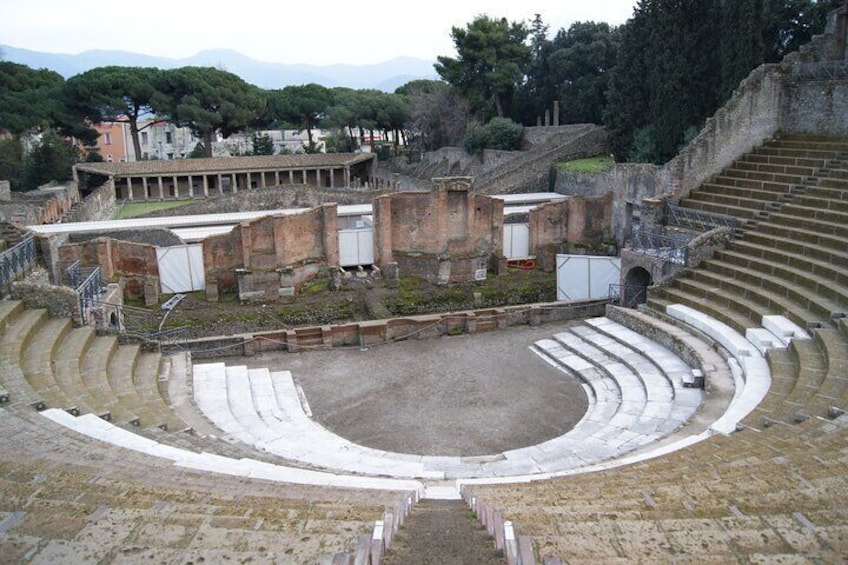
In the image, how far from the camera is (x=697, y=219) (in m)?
17.8

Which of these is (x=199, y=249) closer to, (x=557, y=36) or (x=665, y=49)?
(x=665, y=49)

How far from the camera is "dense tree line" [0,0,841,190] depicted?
23891mm

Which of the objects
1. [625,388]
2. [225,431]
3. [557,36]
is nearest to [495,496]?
[225,431]

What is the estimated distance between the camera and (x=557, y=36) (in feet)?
134

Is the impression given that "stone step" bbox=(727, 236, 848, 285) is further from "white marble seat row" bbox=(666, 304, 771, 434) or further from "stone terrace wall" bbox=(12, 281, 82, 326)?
"stone terrace wall" bbox=(12, 281, 82, 326)

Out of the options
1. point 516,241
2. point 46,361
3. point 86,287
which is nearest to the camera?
point 46,361

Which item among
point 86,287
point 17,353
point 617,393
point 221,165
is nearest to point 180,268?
point 86,287

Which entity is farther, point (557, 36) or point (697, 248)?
point (557, 36)

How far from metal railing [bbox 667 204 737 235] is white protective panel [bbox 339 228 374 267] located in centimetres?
920

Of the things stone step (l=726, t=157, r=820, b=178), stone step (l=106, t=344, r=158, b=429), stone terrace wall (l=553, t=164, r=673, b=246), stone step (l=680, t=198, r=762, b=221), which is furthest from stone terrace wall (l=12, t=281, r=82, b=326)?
stone step (l=726, t=157, r=820, b=178)

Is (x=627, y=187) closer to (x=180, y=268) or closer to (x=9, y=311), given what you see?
(x=180, y=268)

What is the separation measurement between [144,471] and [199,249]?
14.1m

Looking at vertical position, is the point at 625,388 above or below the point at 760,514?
below

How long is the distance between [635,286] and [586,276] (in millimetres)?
1881
